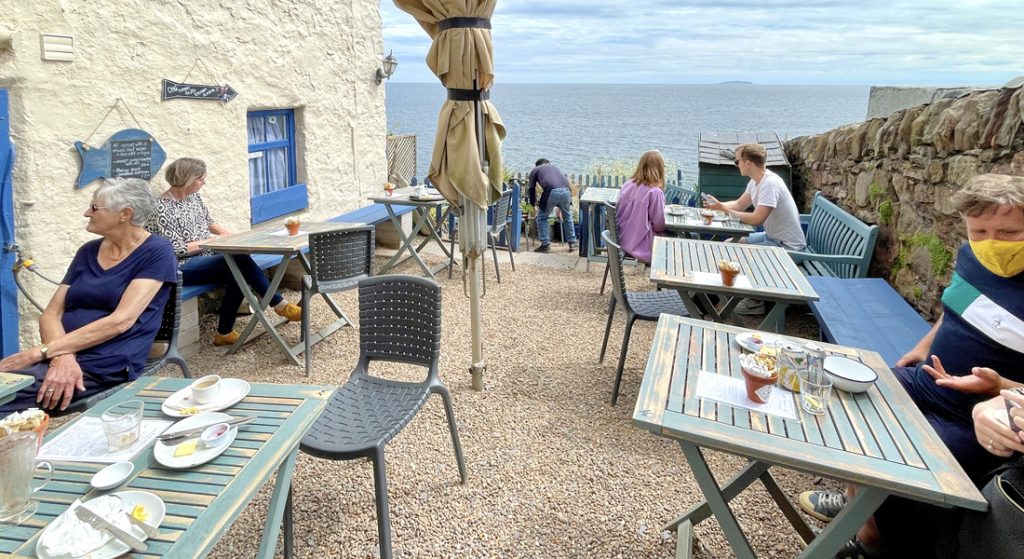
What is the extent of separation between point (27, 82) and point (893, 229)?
6072 mm

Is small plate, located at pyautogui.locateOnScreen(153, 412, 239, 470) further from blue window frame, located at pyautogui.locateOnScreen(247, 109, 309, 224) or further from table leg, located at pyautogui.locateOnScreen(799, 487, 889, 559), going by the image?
blue window frame, located at pyautogui.locateOnScreen(247, 109, 309, 224)

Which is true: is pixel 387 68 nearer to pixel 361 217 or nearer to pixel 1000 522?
pixel 361 217

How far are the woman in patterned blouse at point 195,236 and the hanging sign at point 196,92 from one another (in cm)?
61

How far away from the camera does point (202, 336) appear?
474 centimetres

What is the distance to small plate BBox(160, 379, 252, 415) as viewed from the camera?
1830 millimetres

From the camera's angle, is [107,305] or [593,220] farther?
[593,220]

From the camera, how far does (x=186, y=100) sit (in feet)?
15.5

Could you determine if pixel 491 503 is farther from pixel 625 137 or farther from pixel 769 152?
pixel 625 137

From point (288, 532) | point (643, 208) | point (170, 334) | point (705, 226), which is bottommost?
point (288, 532)

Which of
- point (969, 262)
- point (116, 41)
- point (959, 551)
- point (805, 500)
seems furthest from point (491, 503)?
point (116, 41)

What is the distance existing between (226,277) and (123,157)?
1.11m

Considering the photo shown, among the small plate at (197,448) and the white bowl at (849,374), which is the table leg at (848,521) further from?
the small plate at (197,448)

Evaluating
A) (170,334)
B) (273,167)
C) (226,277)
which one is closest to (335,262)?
(226,277)

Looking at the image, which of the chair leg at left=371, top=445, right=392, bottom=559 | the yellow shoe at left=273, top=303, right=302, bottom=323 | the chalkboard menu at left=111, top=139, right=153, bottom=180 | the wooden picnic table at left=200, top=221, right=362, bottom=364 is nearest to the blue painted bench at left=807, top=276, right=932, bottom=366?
the chair leg at left=371, top=445, right=392, bottom=559
